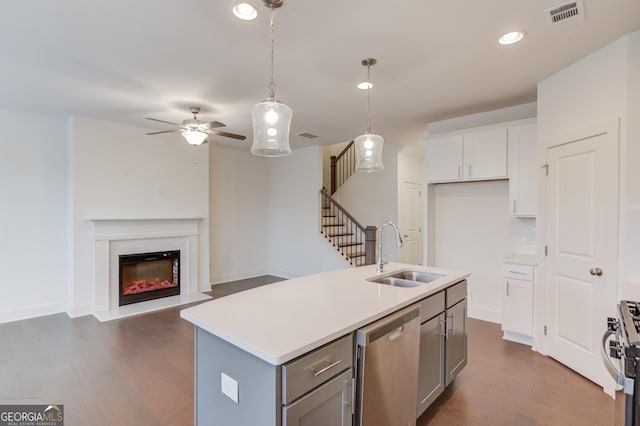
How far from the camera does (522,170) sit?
146 inches

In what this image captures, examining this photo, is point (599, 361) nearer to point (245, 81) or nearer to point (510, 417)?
point (510, 417)

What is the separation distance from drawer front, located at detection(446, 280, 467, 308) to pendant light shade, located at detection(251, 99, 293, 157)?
5.60 feet

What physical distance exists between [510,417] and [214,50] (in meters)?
3.68

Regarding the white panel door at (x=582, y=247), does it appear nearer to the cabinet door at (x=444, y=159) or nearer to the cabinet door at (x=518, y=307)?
the cabinet door at (x=518, y=307)

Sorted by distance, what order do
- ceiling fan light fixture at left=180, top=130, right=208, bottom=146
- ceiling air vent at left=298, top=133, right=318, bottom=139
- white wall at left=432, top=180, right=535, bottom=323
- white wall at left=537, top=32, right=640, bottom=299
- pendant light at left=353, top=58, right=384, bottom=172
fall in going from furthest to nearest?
ceiling air vent at left=298, top=133, right=318, bottom=139 → white wall at left=432, top=180, right=535, bottom=323 → ceiling fan light fixture at left=180, top=130, right=208, bottom=146 → pendant light at left=353, top=58, right=384, bottom=172 → white wall at left=537, top=32, right=640, bottom=299

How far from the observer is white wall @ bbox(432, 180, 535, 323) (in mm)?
4113

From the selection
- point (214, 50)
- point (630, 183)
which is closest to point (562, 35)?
point (630, 183)

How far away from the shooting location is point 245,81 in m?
3.24

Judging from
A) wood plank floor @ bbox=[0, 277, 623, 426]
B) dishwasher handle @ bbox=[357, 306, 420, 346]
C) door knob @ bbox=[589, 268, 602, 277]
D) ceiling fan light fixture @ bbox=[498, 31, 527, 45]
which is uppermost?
ceiling fan light fixture @ bbox=[498, 31, 527, 45]

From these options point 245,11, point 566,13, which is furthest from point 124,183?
point 566,13

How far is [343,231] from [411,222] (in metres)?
1.51

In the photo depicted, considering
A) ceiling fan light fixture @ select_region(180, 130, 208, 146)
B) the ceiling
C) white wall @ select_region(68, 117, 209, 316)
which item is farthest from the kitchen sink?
white wall @ select_region(68, 117, 209, 316)

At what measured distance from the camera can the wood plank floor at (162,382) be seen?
2268mm

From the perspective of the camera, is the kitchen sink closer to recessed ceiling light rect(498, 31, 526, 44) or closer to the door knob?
the door knob
